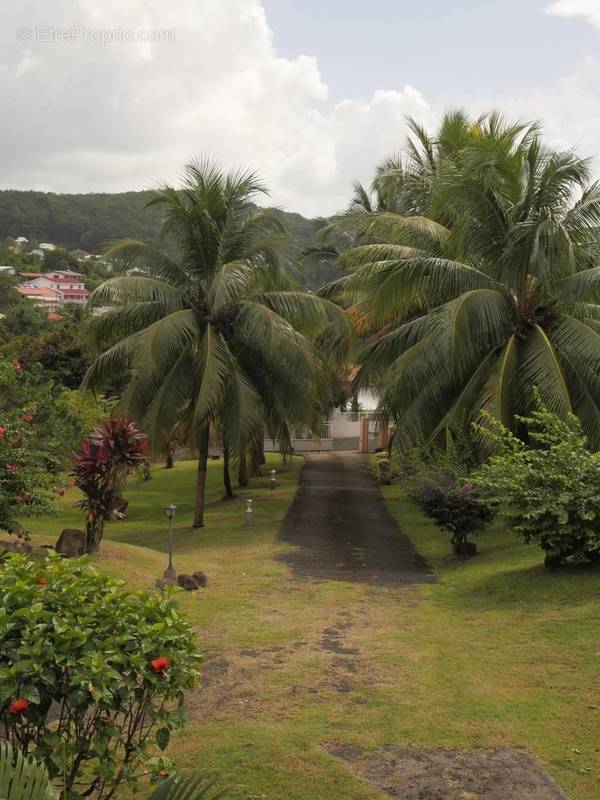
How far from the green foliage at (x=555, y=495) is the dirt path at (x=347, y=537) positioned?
2304 millimetres

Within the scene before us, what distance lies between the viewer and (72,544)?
40.7 ft

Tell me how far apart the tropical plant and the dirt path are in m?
3.07

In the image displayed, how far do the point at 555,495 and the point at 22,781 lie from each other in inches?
354

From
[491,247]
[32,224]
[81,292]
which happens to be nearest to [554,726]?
[491,247]

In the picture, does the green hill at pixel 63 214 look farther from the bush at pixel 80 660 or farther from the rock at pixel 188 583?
the bush at pixel 80 660

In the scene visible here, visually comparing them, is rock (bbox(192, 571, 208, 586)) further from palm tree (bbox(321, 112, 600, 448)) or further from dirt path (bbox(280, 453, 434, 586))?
palm tree (bbox(321, 112, 600, 448))

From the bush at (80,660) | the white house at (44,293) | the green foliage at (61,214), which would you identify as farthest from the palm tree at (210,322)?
the green foliage at (61,214)

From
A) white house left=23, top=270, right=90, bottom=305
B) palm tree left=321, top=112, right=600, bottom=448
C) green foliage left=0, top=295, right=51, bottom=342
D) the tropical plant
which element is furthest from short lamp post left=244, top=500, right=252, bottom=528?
white house left=23, top=270, right=90, bottom=305

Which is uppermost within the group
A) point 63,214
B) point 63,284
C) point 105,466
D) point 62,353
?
point 63,214

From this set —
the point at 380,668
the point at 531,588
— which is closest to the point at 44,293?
the point at 531,588

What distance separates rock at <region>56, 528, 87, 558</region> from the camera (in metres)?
12.4

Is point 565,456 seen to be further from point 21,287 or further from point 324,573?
point 21,287

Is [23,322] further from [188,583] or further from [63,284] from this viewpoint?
[63,284]

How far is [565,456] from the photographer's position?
37.6 feet
